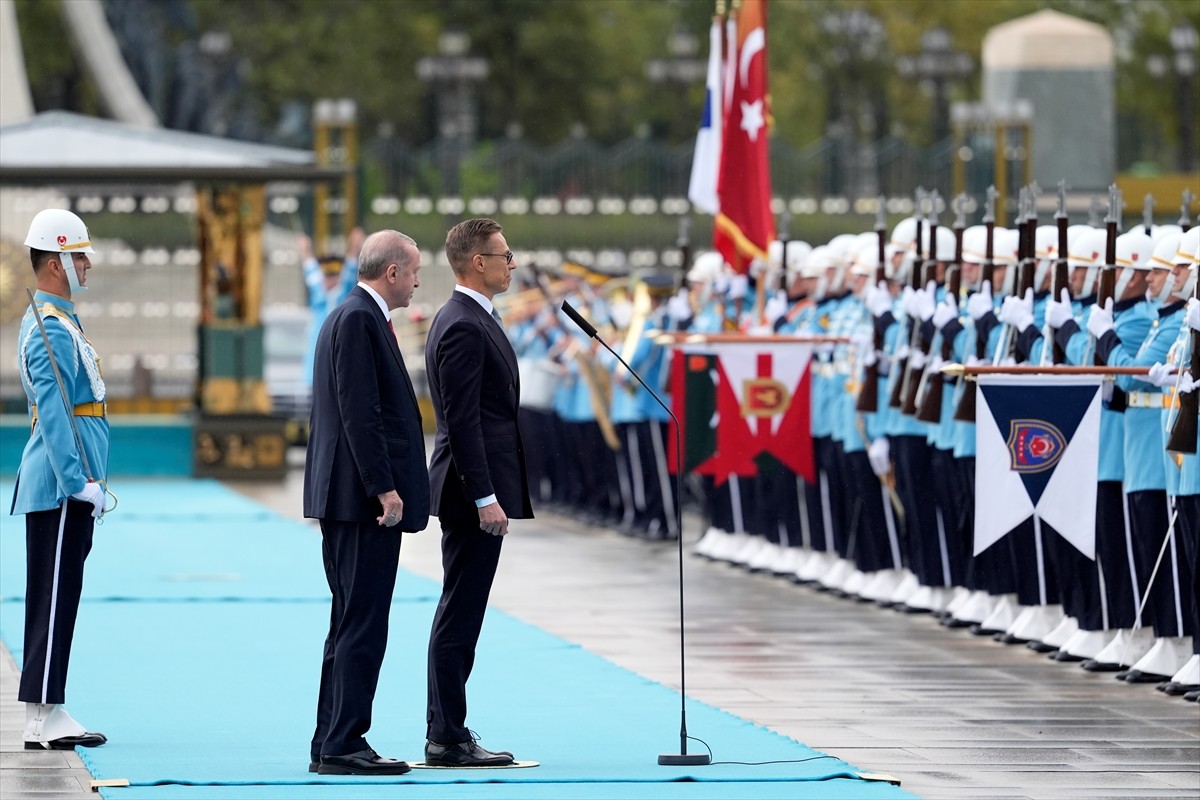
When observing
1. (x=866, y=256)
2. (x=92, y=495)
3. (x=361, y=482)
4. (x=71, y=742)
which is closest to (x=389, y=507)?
(x=361, y=482)

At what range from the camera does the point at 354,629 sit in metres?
8.30

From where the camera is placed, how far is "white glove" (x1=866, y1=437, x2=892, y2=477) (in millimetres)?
14113

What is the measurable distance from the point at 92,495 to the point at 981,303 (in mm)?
5431

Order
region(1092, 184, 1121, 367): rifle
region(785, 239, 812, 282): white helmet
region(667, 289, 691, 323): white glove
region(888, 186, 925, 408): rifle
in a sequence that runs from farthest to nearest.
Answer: region(667, 289, 691, 323): white glove → region(785, 239, 812, 282): white helmet → region(888, 186, 925, 408): rifle → region(1092, 184, 1121, 367): rifle

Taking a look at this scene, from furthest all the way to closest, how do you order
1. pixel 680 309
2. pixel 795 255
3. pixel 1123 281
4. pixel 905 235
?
pixel 680 309
pixel 795 255
pixel 905 235
pixel 1123 281

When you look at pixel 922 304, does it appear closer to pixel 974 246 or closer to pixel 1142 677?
pixel 974 246

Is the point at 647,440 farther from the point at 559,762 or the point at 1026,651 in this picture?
the point at 559,762

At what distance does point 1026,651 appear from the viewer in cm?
1234

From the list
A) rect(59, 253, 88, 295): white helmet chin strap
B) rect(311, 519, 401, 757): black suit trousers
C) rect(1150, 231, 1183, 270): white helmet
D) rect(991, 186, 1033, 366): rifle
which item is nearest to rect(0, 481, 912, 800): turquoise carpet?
rect(311, 519, 401, 757): black suit trousers

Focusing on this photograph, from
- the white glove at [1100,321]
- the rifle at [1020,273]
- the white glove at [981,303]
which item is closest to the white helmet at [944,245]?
the white glove at [981,303]

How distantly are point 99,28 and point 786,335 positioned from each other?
28.0m

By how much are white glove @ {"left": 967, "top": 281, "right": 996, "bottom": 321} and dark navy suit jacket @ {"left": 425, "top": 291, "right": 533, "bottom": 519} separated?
15.4 feet

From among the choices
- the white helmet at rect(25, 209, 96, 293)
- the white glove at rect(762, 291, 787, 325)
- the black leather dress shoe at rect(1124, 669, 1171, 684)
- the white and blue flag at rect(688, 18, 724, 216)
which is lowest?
the black leather dress shoe at rect(1124, 669, 1171, 684)

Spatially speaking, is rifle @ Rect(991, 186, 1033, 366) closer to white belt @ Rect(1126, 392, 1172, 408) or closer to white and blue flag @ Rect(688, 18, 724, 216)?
white belt @ Rect(1126, 392, 1172, 408)
